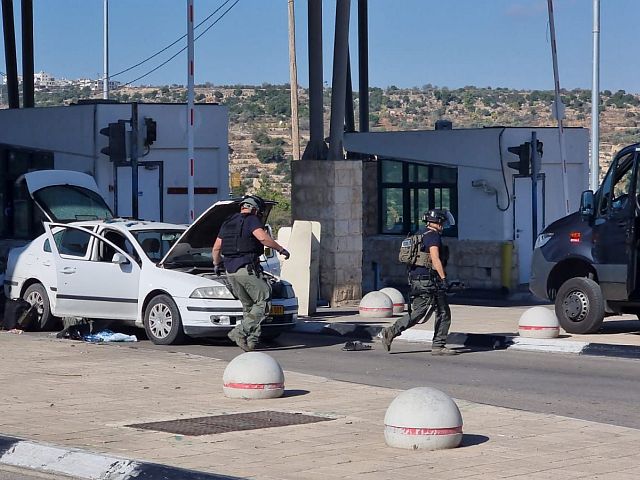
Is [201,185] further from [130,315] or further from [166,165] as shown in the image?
[130,315]

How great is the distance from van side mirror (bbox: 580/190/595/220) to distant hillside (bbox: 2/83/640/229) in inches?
1535

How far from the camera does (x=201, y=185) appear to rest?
27.8 m

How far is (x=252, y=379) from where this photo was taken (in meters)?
11.7

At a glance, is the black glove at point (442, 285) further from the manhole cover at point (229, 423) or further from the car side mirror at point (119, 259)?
the manhole cover at point (229, 423)

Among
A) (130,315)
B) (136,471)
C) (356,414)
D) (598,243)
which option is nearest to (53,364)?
(130,315)

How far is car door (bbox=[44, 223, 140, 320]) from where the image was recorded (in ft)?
56.8

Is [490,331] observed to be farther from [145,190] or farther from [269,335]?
[145,190]

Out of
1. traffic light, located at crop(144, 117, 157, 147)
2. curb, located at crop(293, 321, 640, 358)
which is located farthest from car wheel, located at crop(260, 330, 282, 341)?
traffic light, located at crop(144, 117, 157, 147)

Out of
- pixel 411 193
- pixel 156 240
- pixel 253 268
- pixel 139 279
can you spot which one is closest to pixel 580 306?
pixel 253 268

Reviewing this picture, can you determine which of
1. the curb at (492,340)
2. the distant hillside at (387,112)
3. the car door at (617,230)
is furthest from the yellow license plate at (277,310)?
the distant hillside at (387,112)

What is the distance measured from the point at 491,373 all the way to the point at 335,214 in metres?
9.18

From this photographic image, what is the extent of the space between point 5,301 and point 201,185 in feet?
30.4

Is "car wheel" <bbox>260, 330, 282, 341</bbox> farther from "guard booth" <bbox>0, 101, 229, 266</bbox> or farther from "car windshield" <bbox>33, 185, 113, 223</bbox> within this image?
"guard booth" <bbox>0, 101, 229, 266</bbox>

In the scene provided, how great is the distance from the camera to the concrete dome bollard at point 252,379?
11.7 m
